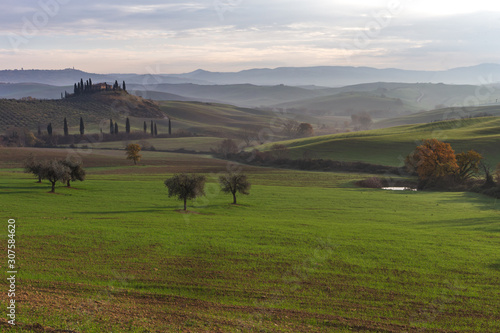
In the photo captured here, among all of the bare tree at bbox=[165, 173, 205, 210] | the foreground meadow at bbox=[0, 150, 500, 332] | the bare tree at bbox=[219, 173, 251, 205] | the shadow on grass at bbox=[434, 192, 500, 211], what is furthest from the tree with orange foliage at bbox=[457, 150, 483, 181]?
the bare tree at bbox=[165, 173, 205, 210]

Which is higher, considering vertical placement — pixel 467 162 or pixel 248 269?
pixel 467 162

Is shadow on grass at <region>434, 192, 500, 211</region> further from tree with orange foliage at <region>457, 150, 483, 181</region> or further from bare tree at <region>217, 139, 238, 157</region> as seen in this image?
bare tree at <region>217, 139, 238, 157</region>

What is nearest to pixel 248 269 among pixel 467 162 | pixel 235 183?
pixel 235 183

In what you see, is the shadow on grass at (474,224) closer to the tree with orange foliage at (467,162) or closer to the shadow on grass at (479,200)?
the shadow on grass at (479,200)

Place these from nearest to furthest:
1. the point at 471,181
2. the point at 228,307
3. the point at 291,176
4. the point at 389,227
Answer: the point at 228,307
the point at 389,227
the point at 471,181
the point at 291,176

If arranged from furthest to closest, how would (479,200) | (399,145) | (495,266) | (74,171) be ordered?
(399,145) < (479,200) < (74,171) < (495,266)

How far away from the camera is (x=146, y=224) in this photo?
124 ft

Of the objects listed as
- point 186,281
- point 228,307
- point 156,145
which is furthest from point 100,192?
point 156,145

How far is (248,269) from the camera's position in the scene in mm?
27047

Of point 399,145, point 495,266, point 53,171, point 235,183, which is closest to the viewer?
point 495,266

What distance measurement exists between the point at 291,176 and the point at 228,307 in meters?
70.1

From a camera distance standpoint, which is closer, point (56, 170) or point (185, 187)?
point (185, 187)

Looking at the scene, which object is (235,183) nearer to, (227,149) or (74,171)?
(74,171)

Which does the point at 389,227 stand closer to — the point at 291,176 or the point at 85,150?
the point at 291,176
